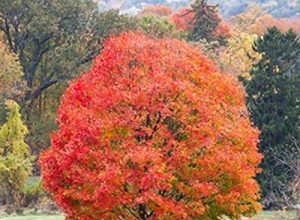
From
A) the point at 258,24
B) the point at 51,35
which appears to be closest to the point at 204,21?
the point at 51,35

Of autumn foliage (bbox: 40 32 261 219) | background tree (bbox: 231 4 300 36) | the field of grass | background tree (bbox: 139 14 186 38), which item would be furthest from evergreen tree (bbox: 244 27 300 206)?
background tree (bbox: 231 4 300 36)

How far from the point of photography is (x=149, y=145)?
1962 centimetres

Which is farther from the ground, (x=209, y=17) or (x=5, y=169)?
(x=209, y=17)

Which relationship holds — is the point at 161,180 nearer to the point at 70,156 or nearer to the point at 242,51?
the point at 70,156

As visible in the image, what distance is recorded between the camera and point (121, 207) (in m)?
20.1

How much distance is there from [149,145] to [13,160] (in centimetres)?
1851

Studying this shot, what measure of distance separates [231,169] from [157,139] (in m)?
2.29

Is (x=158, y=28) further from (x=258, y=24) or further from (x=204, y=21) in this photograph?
(x=258, y=24)

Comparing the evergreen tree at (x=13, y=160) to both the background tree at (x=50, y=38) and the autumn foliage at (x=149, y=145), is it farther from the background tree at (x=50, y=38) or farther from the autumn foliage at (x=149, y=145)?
the autumn foliage at (x=149, y=145)

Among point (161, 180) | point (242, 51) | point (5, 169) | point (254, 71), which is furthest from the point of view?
point (242, 51)

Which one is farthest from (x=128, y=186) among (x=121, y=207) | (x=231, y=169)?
(x=231, y=169)

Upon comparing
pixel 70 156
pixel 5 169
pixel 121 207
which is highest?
pixel 70 156

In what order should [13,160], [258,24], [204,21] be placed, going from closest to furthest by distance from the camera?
1. [13,160]
2. [204,21]
3. [258,24]

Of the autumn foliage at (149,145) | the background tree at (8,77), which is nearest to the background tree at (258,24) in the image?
the background tree at (8,77)
